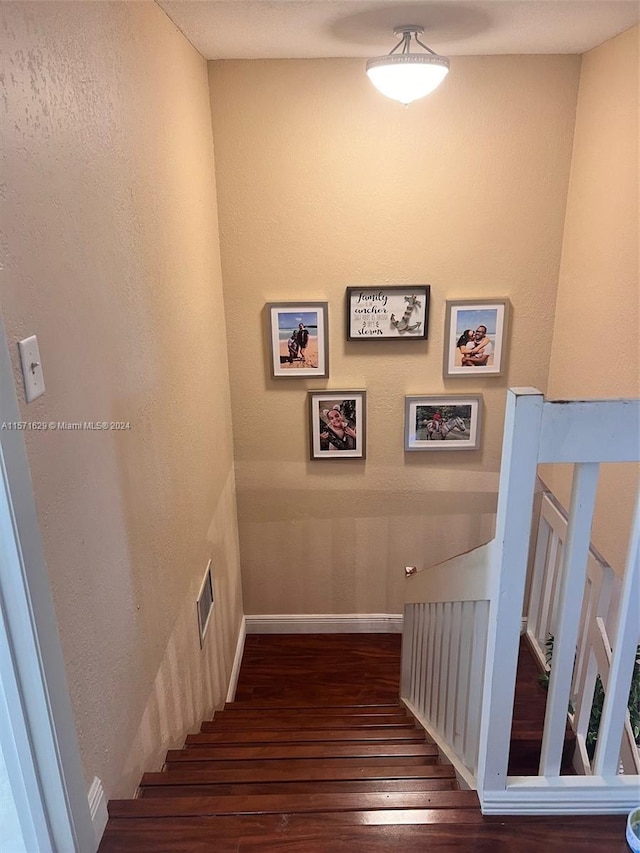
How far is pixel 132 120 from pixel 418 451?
2.22 metres

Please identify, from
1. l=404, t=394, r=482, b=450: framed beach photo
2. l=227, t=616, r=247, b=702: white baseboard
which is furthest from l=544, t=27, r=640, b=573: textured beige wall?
l=227, t=616, r=247, b=702: white baseboard

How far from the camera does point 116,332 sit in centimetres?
161

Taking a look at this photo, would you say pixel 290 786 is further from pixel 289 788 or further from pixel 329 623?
pixel 329 623

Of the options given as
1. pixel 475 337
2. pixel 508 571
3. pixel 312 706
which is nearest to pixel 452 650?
pixel 508 571

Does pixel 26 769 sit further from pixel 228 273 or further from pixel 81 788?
pixel 228 273

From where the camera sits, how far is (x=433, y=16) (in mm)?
2143

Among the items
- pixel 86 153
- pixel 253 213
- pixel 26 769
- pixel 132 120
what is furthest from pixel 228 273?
pixel 26 769

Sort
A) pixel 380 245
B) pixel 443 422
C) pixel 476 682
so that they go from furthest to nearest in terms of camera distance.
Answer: pixel 443 422, pixel 380 245, pixel 476 682

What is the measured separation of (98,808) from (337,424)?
2.16 metres

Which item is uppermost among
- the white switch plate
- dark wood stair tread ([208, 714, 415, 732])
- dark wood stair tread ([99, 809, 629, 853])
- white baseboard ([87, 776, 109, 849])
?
the white switch plate

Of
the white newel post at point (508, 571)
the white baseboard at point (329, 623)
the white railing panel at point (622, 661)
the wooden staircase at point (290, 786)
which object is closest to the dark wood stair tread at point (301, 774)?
the wooden staircase at point (290, 786)

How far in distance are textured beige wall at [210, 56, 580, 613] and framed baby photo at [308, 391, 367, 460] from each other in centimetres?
6

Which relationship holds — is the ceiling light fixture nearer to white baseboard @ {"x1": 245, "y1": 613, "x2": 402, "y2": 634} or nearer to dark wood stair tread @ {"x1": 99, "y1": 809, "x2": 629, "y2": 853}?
dark wood stair tread @ {"x1": 99, "y1": 809, "x2": 629, "y2": 853}

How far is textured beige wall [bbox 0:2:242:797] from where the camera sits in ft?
3.87
